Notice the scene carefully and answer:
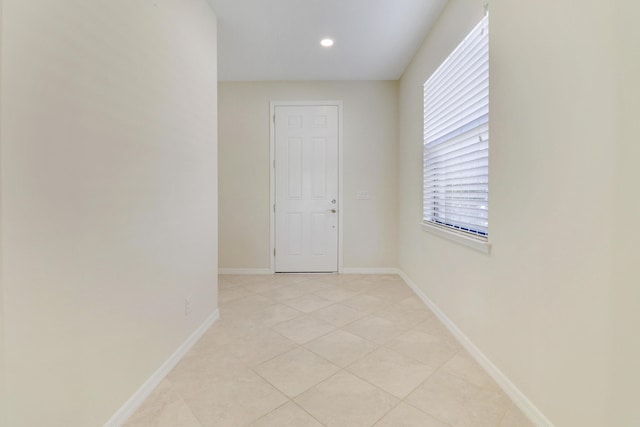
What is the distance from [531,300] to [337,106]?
3.41 meters

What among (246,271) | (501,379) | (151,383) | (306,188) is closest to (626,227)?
(501,379)

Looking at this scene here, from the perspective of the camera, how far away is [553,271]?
4.41ft

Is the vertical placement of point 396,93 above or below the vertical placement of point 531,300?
above

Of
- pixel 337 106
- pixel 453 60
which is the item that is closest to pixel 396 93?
pixel 337 106

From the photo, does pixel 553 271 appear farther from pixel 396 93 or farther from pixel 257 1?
pixel 396 93

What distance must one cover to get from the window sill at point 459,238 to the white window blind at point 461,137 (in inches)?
2.1

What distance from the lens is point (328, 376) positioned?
1.84 meters

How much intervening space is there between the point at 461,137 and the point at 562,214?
1.19m

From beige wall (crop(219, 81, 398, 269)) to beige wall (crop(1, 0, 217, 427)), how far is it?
2.10 metres

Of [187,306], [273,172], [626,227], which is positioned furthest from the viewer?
[273,172]

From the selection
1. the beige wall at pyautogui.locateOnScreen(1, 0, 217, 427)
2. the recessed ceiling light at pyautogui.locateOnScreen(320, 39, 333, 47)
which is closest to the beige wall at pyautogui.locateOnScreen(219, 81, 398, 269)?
the recessed ceiling light at pyautogui.locateOnScreen(320, 39, 333, 47)

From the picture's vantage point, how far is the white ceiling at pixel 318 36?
8.36 feet

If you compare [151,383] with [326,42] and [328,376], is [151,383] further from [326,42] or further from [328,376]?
[326,42]

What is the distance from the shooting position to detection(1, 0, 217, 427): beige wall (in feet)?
3.26
